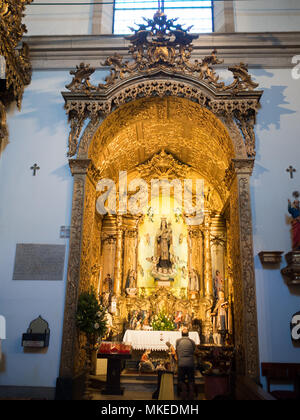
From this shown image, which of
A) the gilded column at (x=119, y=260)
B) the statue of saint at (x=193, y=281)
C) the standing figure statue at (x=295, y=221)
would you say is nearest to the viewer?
the standing figure statue at (x=295, y=221)

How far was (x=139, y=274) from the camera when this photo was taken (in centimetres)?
1459

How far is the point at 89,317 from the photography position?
8.38 metres

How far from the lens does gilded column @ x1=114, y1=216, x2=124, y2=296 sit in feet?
46.2

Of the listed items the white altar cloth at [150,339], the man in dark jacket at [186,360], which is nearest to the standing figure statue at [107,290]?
the white altar cloth at [150,339]

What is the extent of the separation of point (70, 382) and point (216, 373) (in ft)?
10.1

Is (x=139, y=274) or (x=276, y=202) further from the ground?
(x=276, y=202)

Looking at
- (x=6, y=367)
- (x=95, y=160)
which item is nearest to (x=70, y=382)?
(x=6, y=367)

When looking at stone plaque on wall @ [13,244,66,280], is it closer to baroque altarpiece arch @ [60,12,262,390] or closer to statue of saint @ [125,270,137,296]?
baroque altarpiece arch @ [60,12,262,390]

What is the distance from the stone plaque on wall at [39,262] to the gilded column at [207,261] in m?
6.70

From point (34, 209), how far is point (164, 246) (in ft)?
20.9

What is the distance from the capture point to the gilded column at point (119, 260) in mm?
14086

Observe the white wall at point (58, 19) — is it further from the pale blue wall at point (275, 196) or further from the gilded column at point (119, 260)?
the gilded column at point (119, 260)

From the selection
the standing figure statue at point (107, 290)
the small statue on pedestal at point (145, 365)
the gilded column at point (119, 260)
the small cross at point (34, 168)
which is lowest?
the small statue on pedestal at point (145, 365)

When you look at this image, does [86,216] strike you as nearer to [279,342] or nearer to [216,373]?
[216,373]
